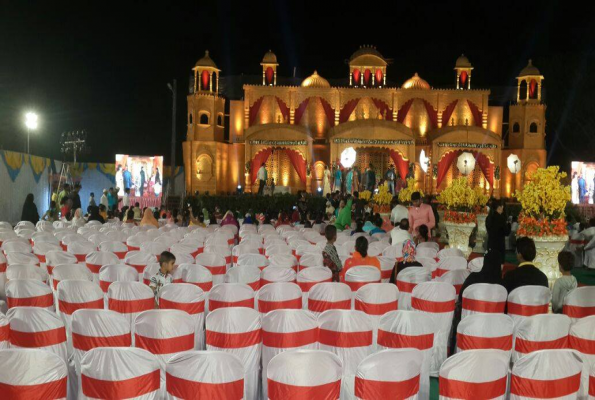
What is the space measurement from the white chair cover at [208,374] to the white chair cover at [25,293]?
3.40 metres

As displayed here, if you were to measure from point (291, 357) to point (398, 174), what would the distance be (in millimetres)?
30447

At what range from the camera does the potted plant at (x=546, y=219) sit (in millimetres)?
11656

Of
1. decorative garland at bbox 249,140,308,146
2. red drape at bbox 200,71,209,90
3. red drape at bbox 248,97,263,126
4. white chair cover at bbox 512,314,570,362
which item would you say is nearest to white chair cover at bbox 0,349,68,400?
white chair cover at bbox 512,314,570,362

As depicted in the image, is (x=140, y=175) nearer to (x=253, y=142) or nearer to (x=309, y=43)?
(x=253, y=142)

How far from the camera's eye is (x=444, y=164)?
35188 mm

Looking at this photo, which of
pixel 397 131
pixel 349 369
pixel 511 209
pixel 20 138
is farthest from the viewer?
pixel 397 131

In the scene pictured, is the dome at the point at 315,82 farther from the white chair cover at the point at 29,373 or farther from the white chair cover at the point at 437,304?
the white chair cover at the point at 29,373

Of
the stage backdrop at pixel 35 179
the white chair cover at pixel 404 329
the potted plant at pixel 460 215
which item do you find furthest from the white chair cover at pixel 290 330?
the stage backdrop at pixel 35 179

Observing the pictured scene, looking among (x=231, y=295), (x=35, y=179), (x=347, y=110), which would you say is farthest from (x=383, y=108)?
(x=231, y=295)

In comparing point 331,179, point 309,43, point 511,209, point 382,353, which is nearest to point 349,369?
point 382,353

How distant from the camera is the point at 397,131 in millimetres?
33375

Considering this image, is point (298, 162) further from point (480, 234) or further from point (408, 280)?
point (408, 280)

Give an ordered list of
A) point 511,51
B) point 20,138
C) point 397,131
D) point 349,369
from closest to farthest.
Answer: point 349,369 → point 20,138 → point 397,131 → point 511,51

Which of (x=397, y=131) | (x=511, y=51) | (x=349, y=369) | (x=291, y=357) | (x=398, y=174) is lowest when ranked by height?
(x=349, y=369)
